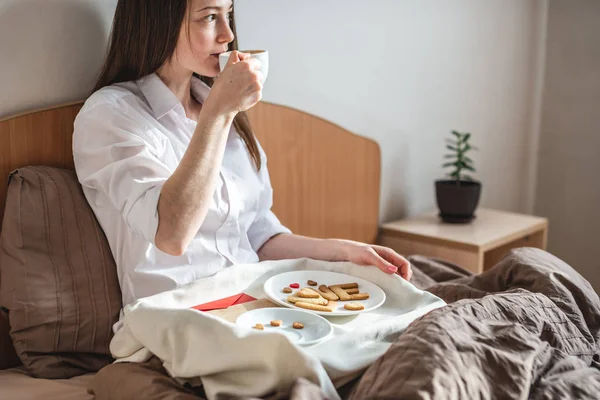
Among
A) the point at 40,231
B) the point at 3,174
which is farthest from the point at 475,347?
the point at 3,174

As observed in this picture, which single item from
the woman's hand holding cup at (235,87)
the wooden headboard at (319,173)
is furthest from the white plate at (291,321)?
the wooden headboard at (319,173)

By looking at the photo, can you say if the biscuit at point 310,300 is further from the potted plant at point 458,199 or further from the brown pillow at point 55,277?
the potted plant at point 458,199

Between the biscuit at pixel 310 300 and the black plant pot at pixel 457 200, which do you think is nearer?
the biscuit at pixel 310 300

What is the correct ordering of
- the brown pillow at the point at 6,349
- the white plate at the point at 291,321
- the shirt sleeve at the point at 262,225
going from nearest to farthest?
the white plate at the point at 291,321 → the brown pillow at the point at 6,349 → the shirt sleeve at the point at 262,225

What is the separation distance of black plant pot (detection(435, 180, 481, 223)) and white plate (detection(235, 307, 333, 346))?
1388mm

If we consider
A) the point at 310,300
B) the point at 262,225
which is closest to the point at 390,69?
the point at 262,225

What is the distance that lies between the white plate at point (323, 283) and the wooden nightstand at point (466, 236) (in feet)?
3.09

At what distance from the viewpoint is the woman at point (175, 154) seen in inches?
50.8

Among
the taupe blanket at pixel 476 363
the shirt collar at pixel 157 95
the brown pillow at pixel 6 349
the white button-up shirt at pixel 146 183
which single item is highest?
the shirt collar at pixel 157 95

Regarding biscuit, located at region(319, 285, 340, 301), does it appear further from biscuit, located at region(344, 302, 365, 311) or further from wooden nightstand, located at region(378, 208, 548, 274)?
wooden nightstand, located at region(378, 208, 548, 274)

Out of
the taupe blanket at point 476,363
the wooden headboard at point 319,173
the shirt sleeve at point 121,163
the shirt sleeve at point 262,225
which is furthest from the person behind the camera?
the wooden headboard at point 319,173

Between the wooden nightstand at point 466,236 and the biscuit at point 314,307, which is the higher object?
the biscuit at point 314,307

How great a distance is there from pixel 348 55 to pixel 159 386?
4.79ft

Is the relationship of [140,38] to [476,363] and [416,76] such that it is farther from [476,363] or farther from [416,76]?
[416,76]
